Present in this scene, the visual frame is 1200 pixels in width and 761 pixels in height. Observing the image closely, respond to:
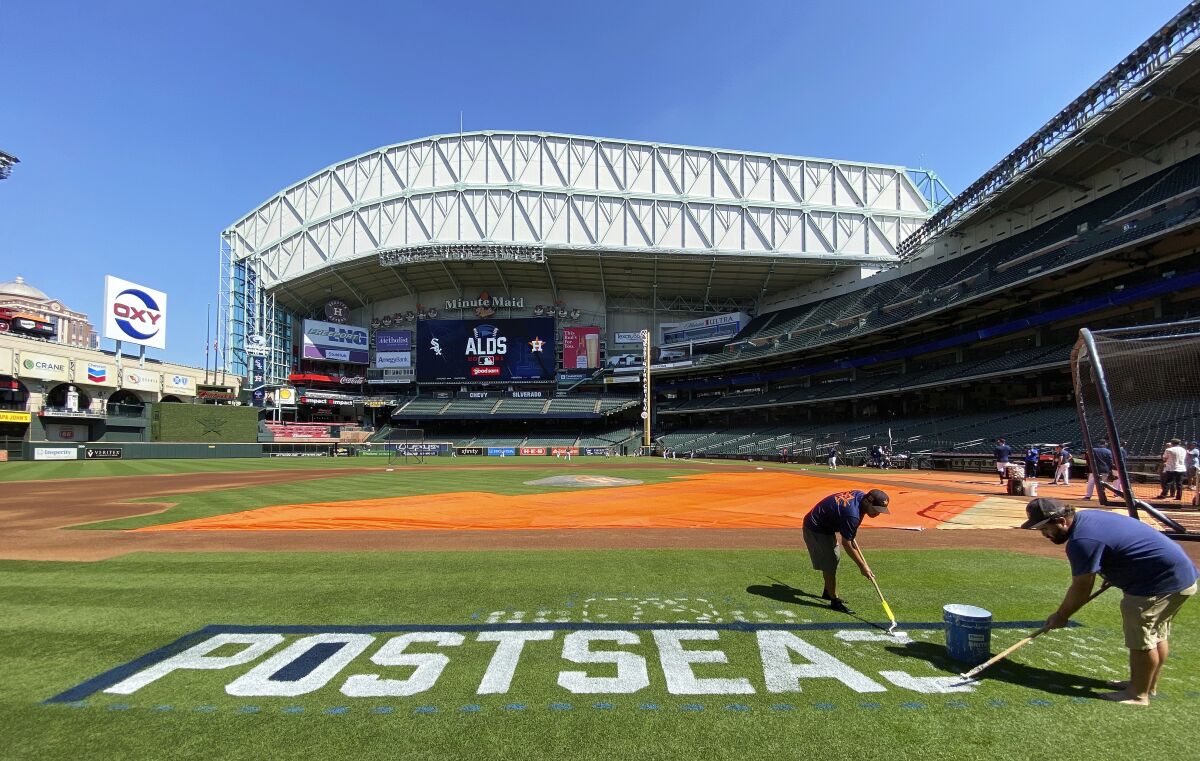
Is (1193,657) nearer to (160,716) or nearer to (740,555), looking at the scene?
(740,555)

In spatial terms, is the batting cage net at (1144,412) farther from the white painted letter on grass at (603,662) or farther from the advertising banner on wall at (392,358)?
the advertising banner on wall at (392,358)

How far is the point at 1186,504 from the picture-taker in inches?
517

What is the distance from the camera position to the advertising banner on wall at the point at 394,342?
70.9 metres

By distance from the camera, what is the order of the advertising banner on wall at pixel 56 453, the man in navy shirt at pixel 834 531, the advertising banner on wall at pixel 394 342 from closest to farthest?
the man in navy shirt at pixel 834 531
the advertising banner on wall at pixel 56 453
the advertising banner on wall at pixel 394 342

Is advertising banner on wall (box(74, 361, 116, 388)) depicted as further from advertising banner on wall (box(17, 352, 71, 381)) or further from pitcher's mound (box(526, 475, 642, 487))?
pitcher's mound (box(526, 475, 642, 487))

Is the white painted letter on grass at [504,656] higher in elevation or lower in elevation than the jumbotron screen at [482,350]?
lower

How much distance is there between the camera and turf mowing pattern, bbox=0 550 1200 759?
3.27m

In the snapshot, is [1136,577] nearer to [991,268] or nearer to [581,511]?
[581,511]

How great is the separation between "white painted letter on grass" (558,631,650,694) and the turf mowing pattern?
0.10 metres

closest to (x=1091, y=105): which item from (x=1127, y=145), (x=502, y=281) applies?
(x=1127, y=145)

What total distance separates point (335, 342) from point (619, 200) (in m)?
40.4

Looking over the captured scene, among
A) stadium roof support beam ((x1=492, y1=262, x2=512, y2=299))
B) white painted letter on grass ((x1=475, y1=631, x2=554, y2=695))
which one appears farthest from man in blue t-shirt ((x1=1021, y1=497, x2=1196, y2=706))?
stadium roof support beam ((x1=492, y1=262, x2=512, y2=299))

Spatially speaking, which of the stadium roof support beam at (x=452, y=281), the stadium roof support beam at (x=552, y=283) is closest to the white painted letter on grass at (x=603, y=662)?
the stadium roof support beam at (x=552, y=283)

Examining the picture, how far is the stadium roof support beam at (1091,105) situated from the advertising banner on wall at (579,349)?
39.4m
